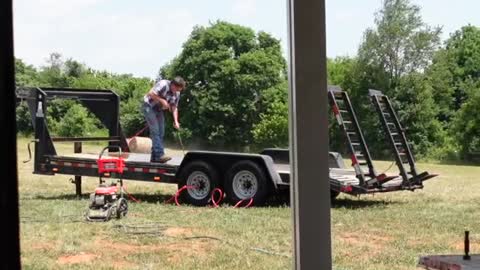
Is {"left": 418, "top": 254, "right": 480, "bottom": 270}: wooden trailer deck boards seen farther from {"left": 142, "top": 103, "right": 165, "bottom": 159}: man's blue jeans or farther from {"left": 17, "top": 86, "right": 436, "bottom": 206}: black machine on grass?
{"left": 142, "top": 103, "right": 165, "bottom": 159}: man's blue jeans

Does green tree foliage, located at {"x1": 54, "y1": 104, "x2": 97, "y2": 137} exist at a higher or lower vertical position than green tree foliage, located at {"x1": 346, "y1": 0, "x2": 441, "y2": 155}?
lower

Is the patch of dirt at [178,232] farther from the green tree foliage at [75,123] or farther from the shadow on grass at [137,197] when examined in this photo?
the green tree foliage at [75,123]

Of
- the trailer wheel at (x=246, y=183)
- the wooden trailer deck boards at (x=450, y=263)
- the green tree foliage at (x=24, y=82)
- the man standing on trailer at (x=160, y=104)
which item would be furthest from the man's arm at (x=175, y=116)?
the wooden trailer deck boards at (x=450, y=263)

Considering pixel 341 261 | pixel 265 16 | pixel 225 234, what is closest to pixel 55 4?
pixel 265 16

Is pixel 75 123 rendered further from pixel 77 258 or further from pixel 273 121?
pixel 273 121

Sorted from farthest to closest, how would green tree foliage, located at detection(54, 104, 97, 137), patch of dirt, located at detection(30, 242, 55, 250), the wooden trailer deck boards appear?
green tree foliage, located at detection(54, 104, 97, 137), patch of dirt, located at detection(30, 242, 55, 250), the wooden trailer deck boards

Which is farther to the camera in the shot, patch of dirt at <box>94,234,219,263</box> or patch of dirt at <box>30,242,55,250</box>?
patch of dirt at <box>94,234,219,263</box>

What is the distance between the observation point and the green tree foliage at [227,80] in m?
1.74

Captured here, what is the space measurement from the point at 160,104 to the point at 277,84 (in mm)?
347

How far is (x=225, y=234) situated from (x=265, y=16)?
25.3 inches

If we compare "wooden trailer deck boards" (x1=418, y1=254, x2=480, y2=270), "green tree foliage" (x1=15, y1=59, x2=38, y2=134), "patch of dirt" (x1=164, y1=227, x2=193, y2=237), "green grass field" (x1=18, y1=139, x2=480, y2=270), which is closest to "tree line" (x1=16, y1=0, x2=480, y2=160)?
"green tree foliage" (x1=15, y1=59, x2=38, y2=134)

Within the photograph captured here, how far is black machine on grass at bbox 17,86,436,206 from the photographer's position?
5.57 ft

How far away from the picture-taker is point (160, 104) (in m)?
1.77

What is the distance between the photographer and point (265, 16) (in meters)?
1.71
